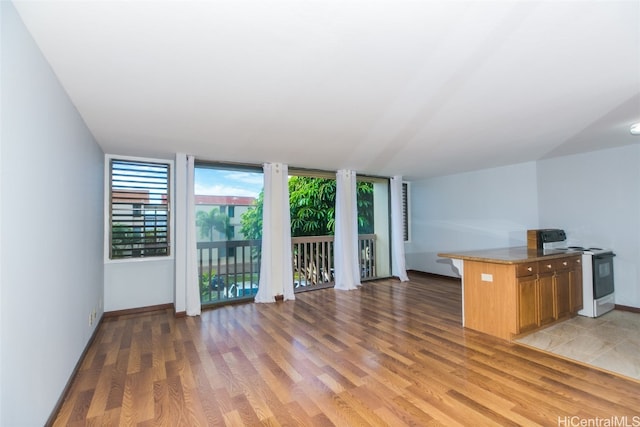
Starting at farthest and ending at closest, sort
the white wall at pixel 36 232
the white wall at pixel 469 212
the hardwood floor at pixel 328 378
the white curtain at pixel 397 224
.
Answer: the white curtain at pixel 397 224
the white wall at pixel 469 212
the hardwood floor at pixel 328 378
the white wall at pixel 36 232

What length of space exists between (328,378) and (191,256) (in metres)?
2.62

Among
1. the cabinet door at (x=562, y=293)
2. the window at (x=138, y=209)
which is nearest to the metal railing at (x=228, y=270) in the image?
the window at (x=138, y=209)

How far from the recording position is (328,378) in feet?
7.67

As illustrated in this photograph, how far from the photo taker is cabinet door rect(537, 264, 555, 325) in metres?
3.21

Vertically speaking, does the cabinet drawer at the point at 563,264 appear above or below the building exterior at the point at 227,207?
below

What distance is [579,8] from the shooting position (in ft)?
4.49

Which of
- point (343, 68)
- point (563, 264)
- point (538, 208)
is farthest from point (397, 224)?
point (343, 68)

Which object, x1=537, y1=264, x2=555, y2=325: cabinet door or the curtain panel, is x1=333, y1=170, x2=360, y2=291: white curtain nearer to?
the curtain panel

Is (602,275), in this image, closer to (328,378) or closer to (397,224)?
(397,224)

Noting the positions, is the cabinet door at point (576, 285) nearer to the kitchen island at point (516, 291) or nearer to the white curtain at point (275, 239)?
the kitchen island at point (516, 291)

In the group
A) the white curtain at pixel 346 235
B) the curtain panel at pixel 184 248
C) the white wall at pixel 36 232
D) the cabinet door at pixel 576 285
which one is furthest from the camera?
the white curtain at pixel 346 235

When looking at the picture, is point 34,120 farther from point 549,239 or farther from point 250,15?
point 549,239

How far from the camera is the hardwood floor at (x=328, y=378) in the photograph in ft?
6.21

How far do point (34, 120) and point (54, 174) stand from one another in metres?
0.46
